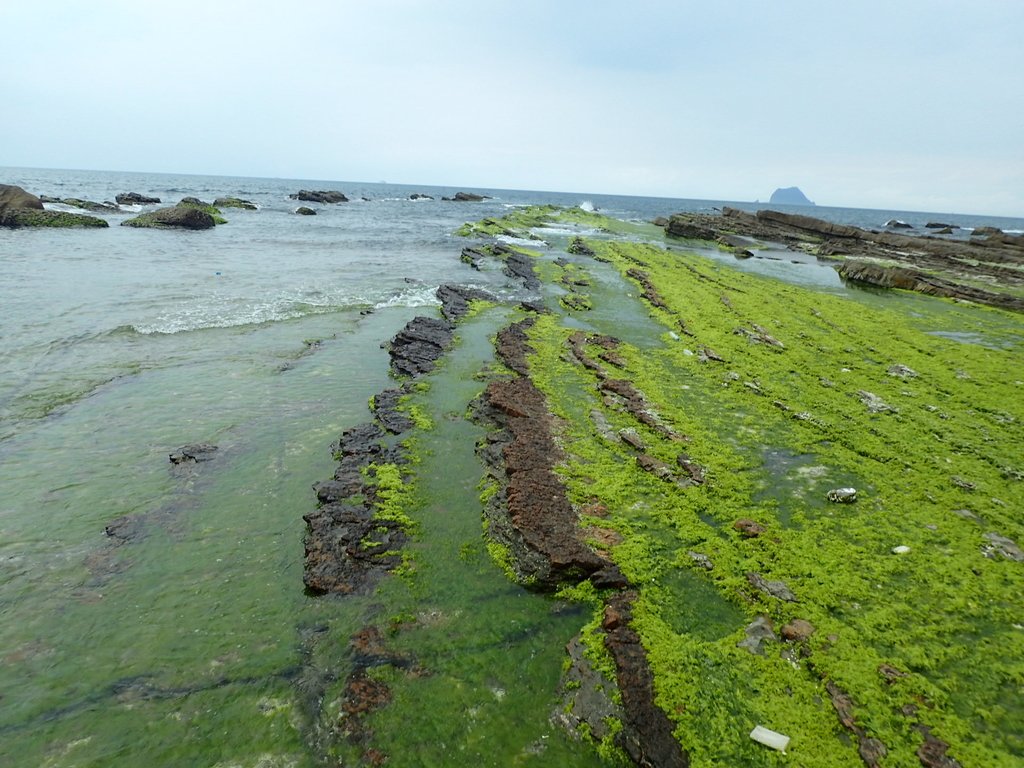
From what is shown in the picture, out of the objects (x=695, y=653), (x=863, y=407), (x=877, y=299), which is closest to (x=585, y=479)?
(x=695, y=653)

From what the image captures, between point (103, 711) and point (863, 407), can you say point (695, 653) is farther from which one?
point (863, 407)

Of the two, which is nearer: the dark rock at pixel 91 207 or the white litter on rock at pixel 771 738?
the white litter on rock at pixel 771 738

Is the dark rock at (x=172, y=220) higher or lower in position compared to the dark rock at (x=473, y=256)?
higher

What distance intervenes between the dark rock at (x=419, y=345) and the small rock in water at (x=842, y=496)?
11.8 metres

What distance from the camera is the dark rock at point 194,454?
1066cm

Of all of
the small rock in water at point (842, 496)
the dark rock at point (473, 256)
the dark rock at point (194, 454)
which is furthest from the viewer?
the dark rock at point (473, 256)

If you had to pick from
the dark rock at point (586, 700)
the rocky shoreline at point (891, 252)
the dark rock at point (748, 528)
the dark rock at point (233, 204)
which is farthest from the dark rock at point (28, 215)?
the rocky shoreline at point (891, 252)

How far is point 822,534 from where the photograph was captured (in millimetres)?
9055

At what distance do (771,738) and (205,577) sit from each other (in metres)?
8.23

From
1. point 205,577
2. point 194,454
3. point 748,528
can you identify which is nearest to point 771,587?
point 748,528

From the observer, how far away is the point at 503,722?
19.1 feet

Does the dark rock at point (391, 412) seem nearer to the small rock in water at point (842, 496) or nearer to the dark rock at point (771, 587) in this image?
the dark rock at point (771, 587)

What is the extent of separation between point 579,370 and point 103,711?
13.8 metres

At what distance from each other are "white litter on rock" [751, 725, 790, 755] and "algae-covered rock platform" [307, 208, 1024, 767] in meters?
0.02
